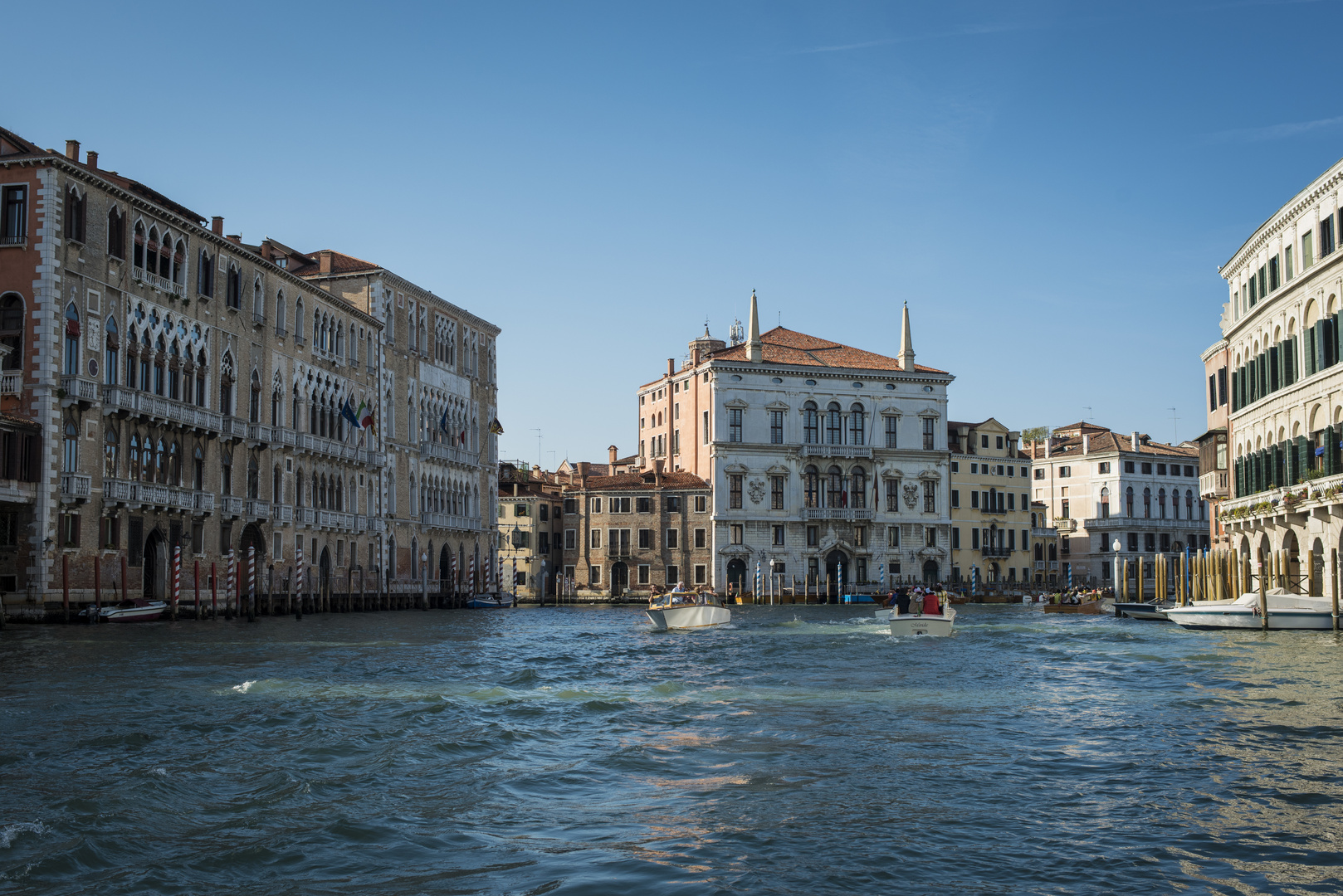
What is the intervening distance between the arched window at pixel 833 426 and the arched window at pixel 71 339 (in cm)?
4135

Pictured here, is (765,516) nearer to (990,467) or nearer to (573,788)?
(990,467)

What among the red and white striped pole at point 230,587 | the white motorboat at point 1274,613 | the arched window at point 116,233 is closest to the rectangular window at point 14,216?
the arched window at point 116,233

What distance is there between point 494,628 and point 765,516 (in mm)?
30209

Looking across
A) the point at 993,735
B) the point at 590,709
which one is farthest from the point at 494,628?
the point at 993,735

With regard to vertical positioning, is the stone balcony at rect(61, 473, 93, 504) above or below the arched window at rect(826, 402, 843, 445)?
below

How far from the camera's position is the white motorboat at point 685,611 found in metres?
33.3

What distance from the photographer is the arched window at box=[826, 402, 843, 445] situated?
218 feet

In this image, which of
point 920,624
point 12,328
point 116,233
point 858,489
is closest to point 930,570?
point 858,489

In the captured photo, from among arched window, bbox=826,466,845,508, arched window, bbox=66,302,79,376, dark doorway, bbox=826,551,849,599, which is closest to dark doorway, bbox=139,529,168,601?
arched window, bbox=66,302,79,376

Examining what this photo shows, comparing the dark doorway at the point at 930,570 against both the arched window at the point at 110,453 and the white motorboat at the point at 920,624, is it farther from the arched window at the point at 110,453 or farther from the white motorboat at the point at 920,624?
the arched window at the point at 110,453

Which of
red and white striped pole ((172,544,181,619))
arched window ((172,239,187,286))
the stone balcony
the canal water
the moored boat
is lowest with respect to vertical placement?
the canal water

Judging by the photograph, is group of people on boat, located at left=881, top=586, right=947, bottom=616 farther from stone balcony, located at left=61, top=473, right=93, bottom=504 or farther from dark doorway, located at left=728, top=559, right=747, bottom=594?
dark doorway, located at left=728, top=559, right=747, bottom=594

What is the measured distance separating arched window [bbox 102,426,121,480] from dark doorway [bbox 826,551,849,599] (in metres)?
39.0

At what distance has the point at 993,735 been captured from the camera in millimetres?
11703
